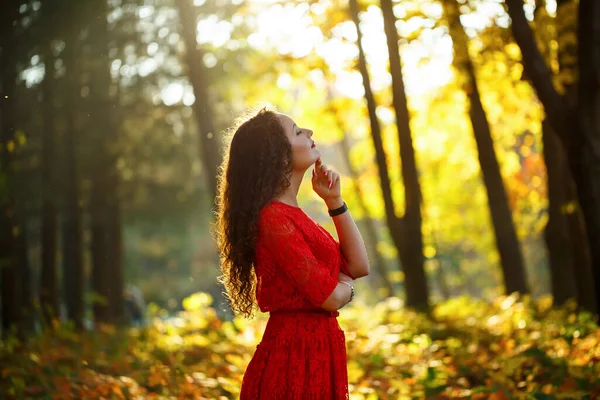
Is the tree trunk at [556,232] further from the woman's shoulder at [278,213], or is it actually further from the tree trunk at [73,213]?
the woman's shoulder at [278,213]

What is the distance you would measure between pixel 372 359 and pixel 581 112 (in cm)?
325

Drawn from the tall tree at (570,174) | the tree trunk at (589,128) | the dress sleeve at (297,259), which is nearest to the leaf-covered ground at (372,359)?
the tall tree at (570,174)

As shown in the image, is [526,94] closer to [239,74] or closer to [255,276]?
[239,74]

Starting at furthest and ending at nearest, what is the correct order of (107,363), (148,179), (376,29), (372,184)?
1. (372,184)
2. (148,179)
3. (376,29)
4. (107,363)

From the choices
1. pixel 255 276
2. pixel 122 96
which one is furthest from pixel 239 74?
pixel 255 276

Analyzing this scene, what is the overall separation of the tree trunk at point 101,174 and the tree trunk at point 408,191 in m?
5.61

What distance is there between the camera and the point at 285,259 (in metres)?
3.78

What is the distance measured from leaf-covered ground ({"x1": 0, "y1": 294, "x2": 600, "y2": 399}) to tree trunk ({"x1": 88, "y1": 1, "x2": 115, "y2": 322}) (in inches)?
230

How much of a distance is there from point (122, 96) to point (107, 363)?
12167 millimetres

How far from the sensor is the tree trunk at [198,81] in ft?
44.3

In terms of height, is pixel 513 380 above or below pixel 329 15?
below

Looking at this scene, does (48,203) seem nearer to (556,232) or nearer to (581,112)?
(556,232)

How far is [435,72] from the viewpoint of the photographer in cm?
1641

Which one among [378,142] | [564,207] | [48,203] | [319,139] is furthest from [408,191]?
[319,139]
